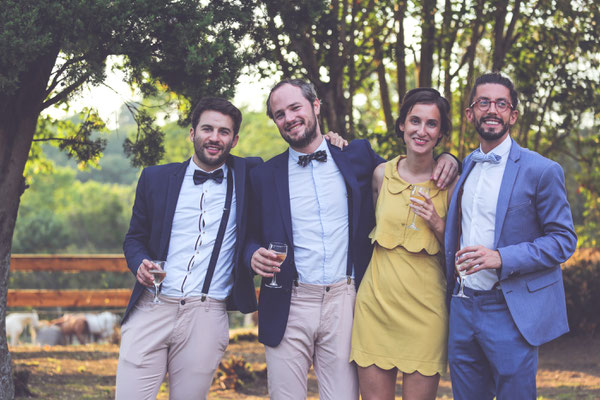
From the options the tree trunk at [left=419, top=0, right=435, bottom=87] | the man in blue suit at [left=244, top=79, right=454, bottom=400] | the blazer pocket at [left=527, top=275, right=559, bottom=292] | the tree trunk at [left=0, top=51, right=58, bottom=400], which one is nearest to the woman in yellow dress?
the man in blue suit at [left=244, top=79, right=454, bottom=400]

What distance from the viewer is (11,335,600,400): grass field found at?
6312 mm

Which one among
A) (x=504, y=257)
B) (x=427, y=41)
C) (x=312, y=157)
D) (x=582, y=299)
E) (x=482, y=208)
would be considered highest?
(x=427, y=41)

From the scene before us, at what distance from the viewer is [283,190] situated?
136 inches

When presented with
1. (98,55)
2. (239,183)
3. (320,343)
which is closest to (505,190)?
(320,343)

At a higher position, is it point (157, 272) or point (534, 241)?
point (534, 241)

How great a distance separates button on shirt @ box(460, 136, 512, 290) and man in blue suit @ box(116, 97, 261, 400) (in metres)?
1.18

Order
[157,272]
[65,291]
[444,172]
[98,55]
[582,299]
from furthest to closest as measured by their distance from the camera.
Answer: [65,291] < [582,299] < [98,55] < [444,172] < [157,272]

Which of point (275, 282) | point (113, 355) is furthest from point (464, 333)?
point (113, 355)

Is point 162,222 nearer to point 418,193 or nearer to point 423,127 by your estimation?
point 418,193

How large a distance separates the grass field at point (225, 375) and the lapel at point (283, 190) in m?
3.65

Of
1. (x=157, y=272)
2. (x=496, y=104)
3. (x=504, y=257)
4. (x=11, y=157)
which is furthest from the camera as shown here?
(x=11, y=157)

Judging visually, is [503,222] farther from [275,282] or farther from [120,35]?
[120,35]

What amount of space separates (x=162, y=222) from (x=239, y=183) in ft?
1.54

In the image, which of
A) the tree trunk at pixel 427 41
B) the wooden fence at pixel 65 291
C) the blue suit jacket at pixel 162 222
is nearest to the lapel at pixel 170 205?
the blue suit jacket at pixel 162 222
